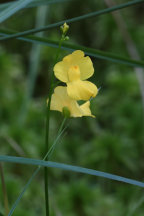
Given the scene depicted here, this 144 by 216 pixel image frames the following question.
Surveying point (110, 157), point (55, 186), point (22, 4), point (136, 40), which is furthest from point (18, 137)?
point (22, 4)

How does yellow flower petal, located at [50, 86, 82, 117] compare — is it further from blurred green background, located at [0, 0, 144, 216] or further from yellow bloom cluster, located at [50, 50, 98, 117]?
blurred green background, located at [0, 0, 144, 216]

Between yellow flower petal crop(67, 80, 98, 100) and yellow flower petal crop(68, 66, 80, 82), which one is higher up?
yellow flower petal crop(68, 66, 80, 82)

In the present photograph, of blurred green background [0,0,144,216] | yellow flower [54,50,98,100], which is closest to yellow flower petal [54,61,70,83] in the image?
yellow flower [54,50,98,100]

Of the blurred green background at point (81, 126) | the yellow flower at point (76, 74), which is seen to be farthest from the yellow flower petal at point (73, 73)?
the blurred green background at point (81, 126)

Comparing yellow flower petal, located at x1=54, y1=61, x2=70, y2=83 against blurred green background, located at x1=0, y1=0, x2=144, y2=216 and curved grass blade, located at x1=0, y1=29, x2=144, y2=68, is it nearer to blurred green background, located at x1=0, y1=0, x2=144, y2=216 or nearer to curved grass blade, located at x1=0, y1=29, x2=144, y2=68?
curved grass blade, located at x1=0, y1=29, x2=144, y2=68

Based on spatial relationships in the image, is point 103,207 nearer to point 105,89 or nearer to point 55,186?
point 55,186

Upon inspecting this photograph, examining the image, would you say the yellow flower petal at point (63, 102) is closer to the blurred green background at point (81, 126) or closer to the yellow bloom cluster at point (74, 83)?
the yellow bloom cluster at point (74, 83)

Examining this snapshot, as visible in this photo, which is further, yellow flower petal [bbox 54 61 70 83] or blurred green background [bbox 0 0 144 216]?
blurred green background [bbox 0 0 144 216]
